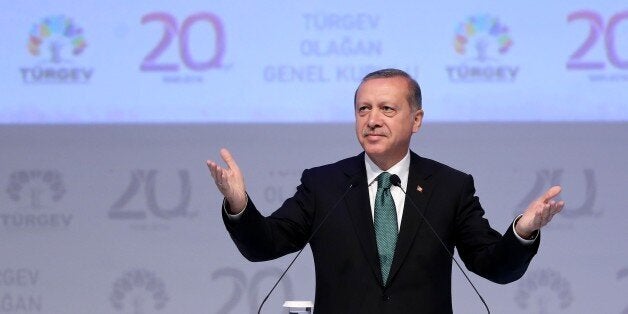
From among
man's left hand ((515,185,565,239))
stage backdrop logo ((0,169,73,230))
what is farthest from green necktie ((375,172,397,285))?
stage backdrop logo ((0,169,73,230))

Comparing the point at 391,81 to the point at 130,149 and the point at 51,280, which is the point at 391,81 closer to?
the point at 130,149

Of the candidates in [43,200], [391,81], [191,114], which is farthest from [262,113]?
[391,81]

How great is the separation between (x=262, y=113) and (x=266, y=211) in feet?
1.55

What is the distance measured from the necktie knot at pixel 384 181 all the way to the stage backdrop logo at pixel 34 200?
241cm

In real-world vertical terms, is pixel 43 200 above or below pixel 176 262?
above

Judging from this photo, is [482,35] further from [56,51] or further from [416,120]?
[56,51]

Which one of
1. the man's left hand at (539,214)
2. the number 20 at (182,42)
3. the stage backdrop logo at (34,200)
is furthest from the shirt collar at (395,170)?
the stage backdrop logo at (34,200)

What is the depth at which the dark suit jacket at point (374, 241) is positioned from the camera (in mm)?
2268

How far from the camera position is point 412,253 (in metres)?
2.31

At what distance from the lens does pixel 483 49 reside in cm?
428

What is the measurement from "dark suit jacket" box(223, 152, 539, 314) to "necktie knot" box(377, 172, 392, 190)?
0.13 feet

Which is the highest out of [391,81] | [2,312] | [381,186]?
[391,81]

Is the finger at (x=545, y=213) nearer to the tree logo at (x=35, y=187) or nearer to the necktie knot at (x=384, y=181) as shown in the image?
the necktie knot at (x=384, y=181)

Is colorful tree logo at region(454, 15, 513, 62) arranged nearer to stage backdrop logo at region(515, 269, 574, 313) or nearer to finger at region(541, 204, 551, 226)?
stage backdrop logo at region(515, 269, 574, 313)
